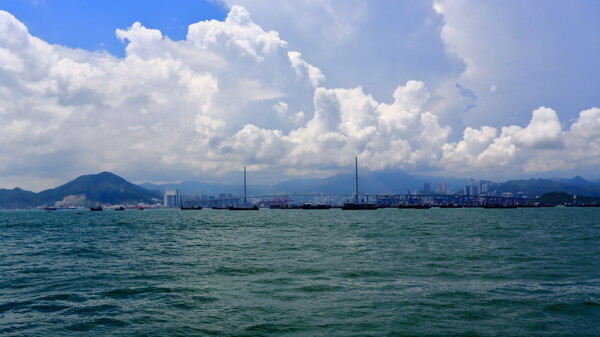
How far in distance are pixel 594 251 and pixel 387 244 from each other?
19.1 metres

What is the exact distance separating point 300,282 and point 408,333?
10.2 metres

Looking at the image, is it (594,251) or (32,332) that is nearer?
(32,332)

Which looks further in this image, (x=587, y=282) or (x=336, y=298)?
(x=587, y=282)

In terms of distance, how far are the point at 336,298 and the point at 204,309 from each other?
631 centimetres

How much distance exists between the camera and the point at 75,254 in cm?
4041

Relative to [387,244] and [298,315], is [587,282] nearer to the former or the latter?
[298,315]

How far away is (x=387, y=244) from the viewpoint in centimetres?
4703

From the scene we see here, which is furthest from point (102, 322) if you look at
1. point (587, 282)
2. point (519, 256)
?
point (519, 256)

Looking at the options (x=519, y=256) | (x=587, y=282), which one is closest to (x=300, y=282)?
(x=587, y=282)

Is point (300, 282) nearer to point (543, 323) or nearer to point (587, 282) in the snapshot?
point (543, 323)

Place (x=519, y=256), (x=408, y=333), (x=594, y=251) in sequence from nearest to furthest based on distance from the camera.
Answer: (x=408, y=333)
(x=519, y=256)
(x=594, y=251)

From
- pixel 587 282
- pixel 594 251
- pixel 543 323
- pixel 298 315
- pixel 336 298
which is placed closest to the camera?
pixel 543 323

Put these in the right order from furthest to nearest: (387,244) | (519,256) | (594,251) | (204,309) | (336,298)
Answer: (387,244)
(594,251)
(519,256)
(336,298)
(204,309)

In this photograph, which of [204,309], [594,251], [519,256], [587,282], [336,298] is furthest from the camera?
[594,251]
